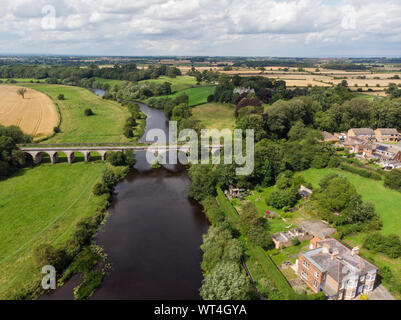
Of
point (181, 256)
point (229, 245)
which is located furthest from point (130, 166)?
point (229, 245)

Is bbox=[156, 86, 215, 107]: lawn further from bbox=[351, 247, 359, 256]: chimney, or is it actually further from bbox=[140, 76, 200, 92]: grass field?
bbox=[351, 247, 359, 256]: chimney

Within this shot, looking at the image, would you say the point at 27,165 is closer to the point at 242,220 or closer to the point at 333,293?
the point at 242,220

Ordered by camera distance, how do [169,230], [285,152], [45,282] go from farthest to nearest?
[285,152], [169,230], [45,282]

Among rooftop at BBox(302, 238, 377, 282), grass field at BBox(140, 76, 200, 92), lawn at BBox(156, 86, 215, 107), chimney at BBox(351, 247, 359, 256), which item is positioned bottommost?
rooftop at BBox(302, 238, 377, 282)

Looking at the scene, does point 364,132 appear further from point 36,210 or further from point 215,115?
point 36,210

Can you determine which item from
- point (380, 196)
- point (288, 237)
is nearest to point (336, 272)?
point (288, 237)

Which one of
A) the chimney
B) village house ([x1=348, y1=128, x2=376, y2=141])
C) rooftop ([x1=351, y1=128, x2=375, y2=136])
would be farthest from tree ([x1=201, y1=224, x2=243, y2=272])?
rooftop ([x1=351, y1=128, x2=375, y2=136])
